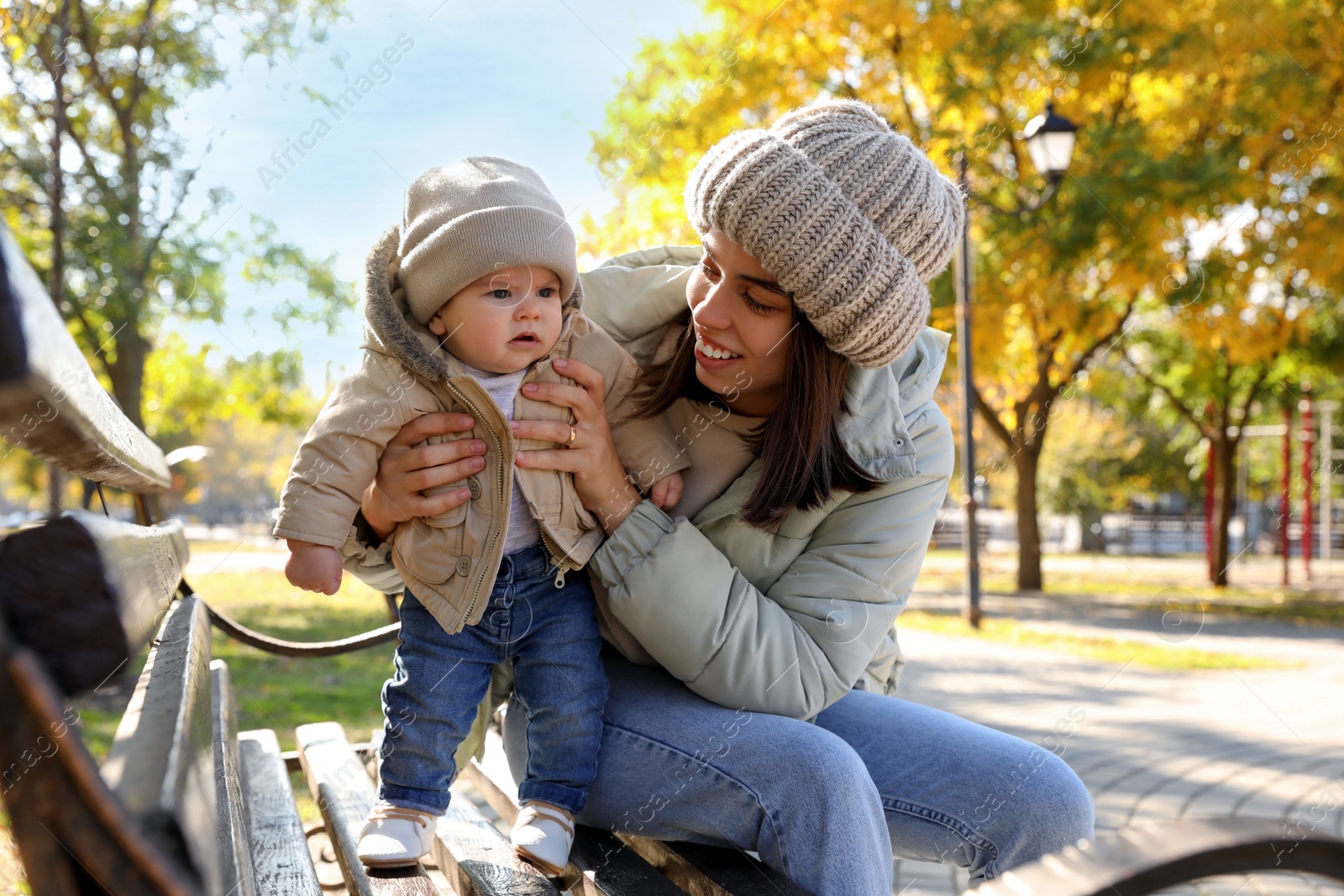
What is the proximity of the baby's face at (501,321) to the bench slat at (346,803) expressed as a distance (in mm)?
862

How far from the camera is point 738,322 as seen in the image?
201cm

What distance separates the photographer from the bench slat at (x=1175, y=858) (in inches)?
41.5

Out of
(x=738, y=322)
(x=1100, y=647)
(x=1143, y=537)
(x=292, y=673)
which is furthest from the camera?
(x=1143, y=537)

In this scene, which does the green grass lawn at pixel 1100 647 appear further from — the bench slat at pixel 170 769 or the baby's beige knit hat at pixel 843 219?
the bench slat at pixel 170 769

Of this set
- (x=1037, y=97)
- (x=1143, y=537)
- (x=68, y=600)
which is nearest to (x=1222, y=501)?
(x=1037, y=97)

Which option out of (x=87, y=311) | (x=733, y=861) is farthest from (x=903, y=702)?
(x=87, y=311)

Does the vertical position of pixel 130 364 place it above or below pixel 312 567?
above

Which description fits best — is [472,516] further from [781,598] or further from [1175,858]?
[1175,858]

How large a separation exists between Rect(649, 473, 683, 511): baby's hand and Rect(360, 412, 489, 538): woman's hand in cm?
22

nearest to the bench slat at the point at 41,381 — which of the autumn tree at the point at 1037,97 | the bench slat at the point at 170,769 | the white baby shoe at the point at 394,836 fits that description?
the bench slat at the point at 170,769

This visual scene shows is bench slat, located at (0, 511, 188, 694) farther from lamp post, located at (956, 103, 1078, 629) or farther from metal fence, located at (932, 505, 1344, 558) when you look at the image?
metal fence, located at (932, 505, 1344, 558)

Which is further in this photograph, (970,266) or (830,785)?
(970,266)

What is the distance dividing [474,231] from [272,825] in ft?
4.14

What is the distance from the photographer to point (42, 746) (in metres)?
0.63
